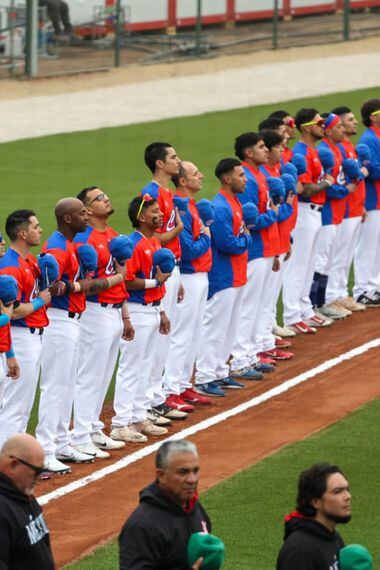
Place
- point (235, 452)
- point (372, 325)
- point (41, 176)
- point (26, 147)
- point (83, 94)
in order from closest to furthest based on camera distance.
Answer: point (235, 452), point (372, 325), point (41, 176), point (26, 147), point (83, 94)

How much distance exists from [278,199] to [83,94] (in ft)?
45.9

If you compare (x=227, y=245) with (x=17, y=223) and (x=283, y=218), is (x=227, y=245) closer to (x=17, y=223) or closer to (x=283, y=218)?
(x=283, y=218)

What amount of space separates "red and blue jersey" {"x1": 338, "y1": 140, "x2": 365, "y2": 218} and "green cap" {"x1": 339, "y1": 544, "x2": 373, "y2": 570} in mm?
9447

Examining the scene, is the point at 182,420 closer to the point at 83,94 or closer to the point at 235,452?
the point at 235,452

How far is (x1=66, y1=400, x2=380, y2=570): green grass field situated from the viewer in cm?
949

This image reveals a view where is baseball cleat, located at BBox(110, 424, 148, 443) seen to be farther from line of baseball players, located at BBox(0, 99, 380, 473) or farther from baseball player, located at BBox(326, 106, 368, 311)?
baseball player, located at BBox(326, 106, 368, 311)

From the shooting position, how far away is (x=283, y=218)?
14250 mm

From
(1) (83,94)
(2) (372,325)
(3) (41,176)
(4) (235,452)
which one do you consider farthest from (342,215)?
(1) (83,94)

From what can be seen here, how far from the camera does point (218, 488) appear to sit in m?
10.7

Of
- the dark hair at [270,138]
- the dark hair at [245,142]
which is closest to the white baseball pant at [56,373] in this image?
the dark hair at [245,142]

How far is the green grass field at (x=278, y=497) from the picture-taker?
9.49m

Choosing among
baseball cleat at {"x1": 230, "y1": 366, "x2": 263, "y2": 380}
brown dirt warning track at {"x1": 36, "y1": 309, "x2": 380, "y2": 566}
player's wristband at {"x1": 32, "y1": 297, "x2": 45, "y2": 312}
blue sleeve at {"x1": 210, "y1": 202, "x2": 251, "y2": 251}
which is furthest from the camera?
baseball cleat at {"x1": 230, "y1": 366, "x2": 263, "y2": 380}

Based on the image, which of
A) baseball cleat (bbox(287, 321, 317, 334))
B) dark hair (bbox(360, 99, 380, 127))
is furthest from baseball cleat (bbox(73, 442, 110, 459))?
dark hair (bbox(360, 99, 380, 127))

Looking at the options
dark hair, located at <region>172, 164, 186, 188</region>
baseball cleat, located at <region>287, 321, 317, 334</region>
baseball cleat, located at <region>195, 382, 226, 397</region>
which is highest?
dark hair, located at <region>172, 164, 186, 188</region>
